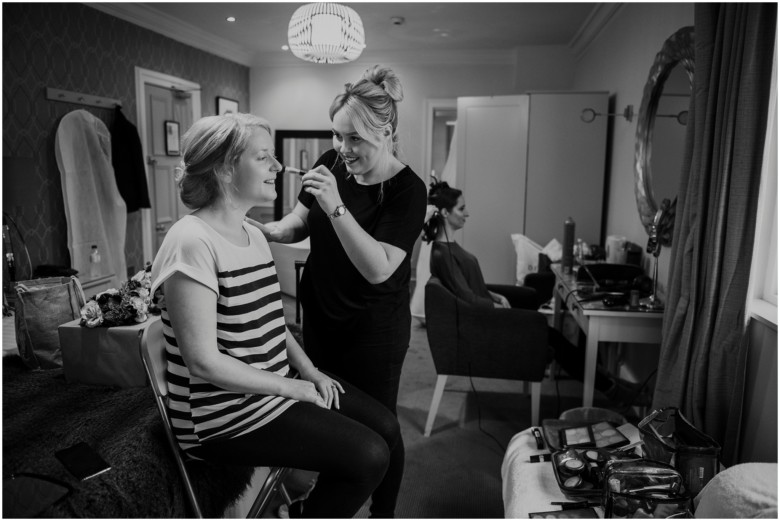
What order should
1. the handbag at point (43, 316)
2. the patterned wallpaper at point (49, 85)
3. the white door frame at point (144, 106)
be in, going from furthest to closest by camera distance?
the white door frame at point (144, 106) → the patterned wallpaper at point (49, 85) → the handbag at point (43, 316)

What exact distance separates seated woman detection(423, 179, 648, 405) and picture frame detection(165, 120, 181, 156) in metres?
3.03

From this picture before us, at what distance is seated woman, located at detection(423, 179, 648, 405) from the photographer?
8.34 feet

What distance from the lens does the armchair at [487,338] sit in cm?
241

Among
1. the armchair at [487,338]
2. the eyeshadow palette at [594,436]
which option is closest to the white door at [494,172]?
the armchair at [487,338]

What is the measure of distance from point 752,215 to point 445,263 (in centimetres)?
121

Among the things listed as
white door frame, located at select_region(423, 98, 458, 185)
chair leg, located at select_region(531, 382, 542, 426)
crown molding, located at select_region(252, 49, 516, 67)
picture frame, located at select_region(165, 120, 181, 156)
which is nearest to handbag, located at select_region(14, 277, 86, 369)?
chair leg, located at select_region(531, 382, 542, 426)

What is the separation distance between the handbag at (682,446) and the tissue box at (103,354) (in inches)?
58.0

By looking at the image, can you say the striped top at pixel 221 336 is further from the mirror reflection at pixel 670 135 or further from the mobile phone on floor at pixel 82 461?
the mirror reflection at pixel 670 135

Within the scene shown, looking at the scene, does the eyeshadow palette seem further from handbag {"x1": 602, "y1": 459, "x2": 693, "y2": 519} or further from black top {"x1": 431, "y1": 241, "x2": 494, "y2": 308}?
black top {"x1": 431, "y1": 241, "x2": 494, "y2": 308}

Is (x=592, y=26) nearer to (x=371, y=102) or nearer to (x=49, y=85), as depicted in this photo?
(x=371, y=102)

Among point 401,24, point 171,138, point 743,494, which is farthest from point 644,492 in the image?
point 171,138

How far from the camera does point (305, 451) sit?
1.18m

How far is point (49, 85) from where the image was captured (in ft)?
12.1

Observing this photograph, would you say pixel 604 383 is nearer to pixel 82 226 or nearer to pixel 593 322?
pixel 593 322
